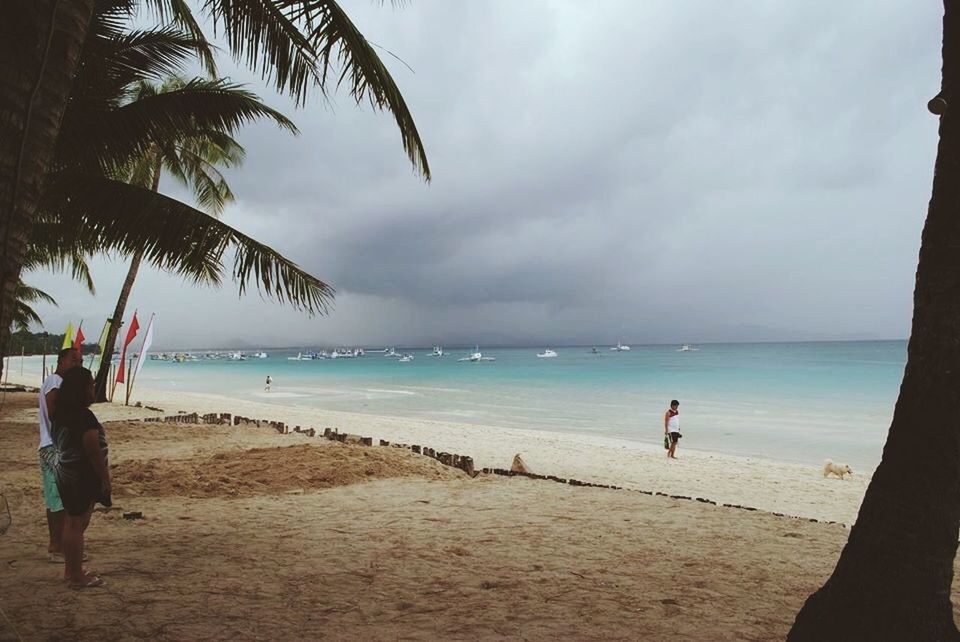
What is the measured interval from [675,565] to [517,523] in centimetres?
156

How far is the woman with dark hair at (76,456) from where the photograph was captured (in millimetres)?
3256

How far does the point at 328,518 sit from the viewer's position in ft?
17.7

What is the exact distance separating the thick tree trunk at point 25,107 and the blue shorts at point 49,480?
1.59 m

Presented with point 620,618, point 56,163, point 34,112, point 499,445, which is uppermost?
point 56,163

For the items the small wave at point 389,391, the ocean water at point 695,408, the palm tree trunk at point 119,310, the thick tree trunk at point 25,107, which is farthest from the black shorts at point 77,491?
the small wave at point 389,391

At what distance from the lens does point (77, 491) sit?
325cm

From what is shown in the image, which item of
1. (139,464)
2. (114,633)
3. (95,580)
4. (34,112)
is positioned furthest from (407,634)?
(139,464)

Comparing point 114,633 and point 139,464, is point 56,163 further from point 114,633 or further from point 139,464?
point 114,633

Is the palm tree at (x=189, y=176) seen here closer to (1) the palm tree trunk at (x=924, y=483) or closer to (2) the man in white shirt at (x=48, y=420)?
(2) the man in white shirt at (x=48, y=420)

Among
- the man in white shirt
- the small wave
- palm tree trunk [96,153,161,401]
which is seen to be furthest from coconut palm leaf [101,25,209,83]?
the small wave

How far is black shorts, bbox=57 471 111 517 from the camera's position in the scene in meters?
3.24

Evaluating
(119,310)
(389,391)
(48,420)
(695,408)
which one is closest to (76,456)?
(48,420)

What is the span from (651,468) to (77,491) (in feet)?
33.3

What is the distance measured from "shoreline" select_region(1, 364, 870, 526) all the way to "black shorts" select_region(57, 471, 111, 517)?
7.59 m
